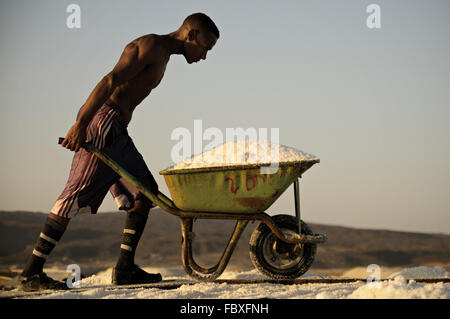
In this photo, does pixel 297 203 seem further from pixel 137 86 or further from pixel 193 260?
pixel 137 86

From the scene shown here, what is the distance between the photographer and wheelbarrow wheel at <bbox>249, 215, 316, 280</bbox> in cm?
380

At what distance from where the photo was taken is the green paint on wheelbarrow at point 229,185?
3.55m

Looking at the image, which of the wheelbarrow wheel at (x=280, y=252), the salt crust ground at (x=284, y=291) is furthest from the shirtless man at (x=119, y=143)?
the wheelbarrow wheel at (x=280, y=252)

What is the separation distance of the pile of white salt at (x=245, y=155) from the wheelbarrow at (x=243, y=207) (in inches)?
1.9

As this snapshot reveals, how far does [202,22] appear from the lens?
143 inches

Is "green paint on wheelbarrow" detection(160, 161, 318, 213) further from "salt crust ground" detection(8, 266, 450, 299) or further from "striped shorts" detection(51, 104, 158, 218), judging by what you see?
"salt crust ground" detection(8, 266, 450, 299)

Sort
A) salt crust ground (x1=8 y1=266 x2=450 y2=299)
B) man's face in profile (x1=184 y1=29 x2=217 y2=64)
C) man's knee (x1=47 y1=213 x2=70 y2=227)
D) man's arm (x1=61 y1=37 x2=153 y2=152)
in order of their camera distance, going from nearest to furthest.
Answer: salt crust ground (x1=8 y1=266 x2=450 y2=299), man's arm (x1=61 y1=37 x2=153 y2=152), man's knee (x1=47 y1=213 x2=70 y2=227), man's face in profile (x1=184 y1=29 x2=217 y2=64)

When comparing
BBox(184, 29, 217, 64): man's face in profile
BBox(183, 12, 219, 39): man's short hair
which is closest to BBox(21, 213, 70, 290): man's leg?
BBox(184, 29, 217, 64): man's face in profile

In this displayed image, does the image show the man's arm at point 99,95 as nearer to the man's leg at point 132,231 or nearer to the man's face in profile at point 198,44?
the man's face in profile at point 198,44

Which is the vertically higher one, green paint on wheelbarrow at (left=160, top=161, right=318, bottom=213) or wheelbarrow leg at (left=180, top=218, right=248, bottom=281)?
green paint on wheelbarrow at (left=160, top=161, right=318, bottom=213)

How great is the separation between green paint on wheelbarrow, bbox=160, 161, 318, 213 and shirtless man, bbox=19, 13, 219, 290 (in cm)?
27

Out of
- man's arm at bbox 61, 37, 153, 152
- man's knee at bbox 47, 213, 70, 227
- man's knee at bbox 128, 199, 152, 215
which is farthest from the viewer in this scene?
man's knee at bbox 128, 199, 152, 215

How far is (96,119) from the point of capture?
3.56 metres
